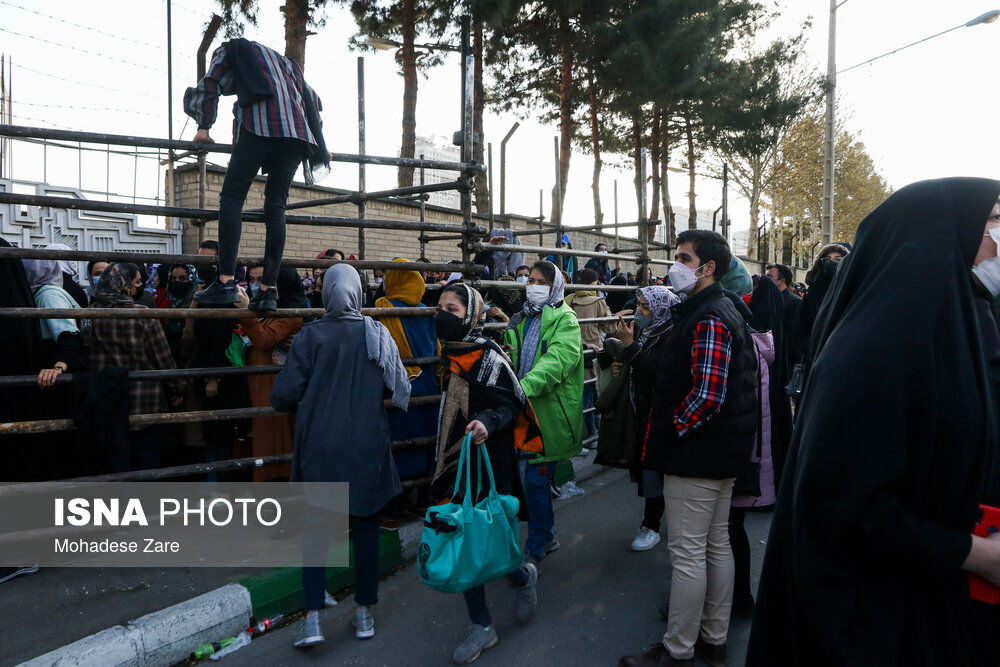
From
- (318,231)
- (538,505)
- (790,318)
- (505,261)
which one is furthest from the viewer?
(318,231)

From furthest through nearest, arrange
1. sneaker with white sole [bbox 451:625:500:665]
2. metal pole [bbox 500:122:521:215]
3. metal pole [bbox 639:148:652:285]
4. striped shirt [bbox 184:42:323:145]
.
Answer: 1. metal pole [bbox 500:122:521:215]
2. metal pole [bbox 639:148:652:285]
3. striped shirt [bbox 184:42:323:145]
4. sneaker with white sole [bbox 451:625:500:665]

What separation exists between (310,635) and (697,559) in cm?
182

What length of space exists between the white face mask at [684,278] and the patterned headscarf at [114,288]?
10.1 ft

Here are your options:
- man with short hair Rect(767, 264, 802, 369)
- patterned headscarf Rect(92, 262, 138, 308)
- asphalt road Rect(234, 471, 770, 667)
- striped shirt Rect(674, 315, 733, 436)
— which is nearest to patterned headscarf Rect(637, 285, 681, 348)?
striped shirt Rect(674, 315, 733, 436)

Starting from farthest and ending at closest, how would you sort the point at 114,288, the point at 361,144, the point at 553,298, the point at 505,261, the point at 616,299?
the point at 616,299, the point at 505,261, the point at 361,144, the point at 553,298, the point at 114,288

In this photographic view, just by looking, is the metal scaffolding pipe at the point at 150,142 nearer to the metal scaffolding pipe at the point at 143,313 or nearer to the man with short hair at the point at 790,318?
the metal scaffolding pipe at the point at 143,313

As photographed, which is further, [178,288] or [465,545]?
[178,288]

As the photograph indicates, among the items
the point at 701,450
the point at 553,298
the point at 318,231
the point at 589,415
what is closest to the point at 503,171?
the point at 318,231

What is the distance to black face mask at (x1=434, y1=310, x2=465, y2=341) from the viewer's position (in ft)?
11.0

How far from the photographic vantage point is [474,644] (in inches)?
120

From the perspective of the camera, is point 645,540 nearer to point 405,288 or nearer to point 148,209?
point 405,288

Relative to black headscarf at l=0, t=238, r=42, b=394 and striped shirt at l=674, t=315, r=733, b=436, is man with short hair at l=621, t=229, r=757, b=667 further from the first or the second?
black headscarf at l=0, t=238, r=42, b=394

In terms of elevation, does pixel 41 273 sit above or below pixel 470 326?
above

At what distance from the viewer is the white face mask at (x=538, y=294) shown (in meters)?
4.28
